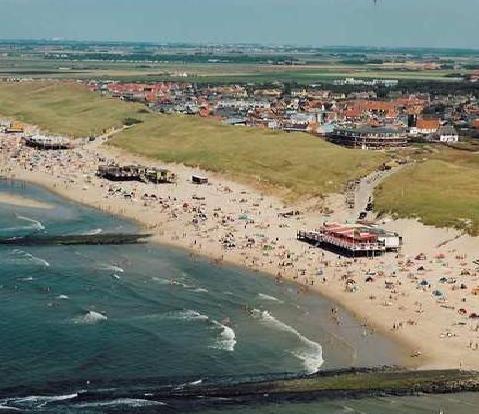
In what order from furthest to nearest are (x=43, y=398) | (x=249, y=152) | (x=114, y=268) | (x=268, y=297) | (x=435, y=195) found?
(x=249, y=152) → (x=435, y=195) → (x=114, y=268) → (x=268, y=297) → (x=43, y=398)

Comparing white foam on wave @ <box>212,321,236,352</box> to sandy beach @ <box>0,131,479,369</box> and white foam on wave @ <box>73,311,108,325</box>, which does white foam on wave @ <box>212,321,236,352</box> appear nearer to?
white foam on wave @ <box>73,311,108,325</box>

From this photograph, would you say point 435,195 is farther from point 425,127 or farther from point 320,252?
point 425,127

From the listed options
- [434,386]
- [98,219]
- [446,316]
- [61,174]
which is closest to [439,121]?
[61,174]

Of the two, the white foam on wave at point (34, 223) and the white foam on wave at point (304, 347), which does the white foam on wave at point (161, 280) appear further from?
the white foam on wave at point (34, 223)

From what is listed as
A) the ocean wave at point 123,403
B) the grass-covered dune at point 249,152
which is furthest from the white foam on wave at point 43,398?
the grass-covered dune at point 249,152

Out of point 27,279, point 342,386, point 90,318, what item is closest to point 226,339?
point 90,318

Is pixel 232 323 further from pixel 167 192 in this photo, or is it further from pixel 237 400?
pixel 167 192

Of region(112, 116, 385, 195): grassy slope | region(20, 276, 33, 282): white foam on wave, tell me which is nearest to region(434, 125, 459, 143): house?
region(112, 116, 385, 195): grassy slope
